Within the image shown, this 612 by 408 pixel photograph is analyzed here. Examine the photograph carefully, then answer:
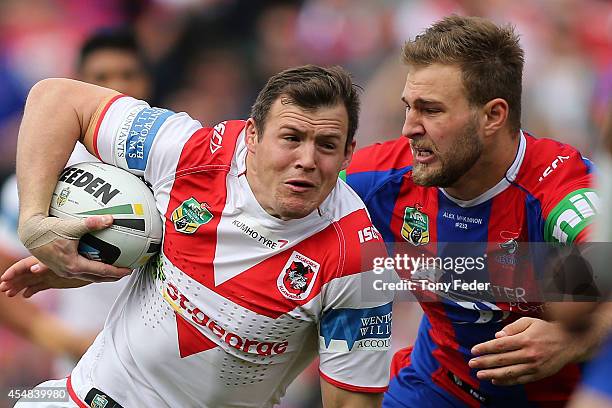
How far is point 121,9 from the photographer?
9.17 meters

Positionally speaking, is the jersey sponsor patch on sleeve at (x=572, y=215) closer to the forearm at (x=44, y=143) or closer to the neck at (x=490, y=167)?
the neck at (x=490, y=167)

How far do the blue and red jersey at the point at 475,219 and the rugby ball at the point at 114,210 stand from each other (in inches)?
45.0

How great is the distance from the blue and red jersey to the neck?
0.03 meters

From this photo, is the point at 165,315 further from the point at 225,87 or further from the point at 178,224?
the point at 225,87

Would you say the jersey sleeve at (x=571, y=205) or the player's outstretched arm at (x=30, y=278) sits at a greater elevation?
the jersey sleeve at (x=571, y=205)

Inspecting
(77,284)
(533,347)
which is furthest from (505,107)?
(77,284)

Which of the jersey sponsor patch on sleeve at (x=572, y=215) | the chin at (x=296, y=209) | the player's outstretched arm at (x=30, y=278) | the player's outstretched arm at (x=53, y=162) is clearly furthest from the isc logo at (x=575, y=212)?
the player's outstretched arm at (x=30, y=278)

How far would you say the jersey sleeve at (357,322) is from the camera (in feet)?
14.6

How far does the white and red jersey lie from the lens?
4.50 meters

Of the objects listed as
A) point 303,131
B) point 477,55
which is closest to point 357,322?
point 303,131

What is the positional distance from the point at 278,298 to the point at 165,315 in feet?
1.71

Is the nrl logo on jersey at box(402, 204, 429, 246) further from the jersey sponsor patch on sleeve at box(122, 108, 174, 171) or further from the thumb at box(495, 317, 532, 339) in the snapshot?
the jersey sponsor patch on sleeve at box(122, 108, 174, 171)

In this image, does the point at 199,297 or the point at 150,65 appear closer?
the point at 199,297

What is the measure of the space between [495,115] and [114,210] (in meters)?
1.89
